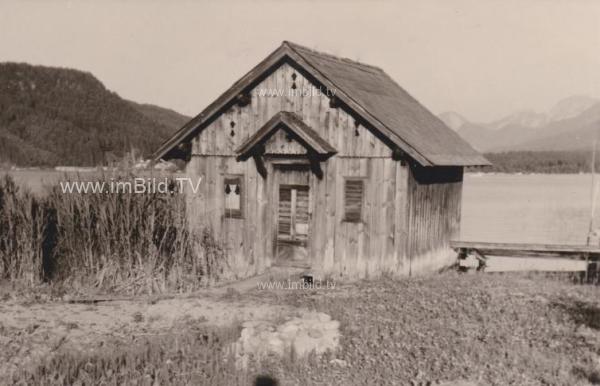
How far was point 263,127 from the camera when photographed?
14992 mm

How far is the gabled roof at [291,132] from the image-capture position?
14.3m

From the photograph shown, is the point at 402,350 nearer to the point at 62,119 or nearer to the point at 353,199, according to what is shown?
the point at 353,199

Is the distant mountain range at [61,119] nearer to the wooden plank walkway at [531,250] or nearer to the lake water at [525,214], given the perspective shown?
the lake water at [525,214]

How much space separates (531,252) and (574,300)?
13.8 ft

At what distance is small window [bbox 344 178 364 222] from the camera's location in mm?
14539

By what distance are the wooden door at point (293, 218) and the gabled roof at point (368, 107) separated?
2.18 meters

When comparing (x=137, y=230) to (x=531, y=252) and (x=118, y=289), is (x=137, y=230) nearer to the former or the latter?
(x=118, y=289)

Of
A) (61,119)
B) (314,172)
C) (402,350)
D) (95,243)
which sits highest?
(61,119)

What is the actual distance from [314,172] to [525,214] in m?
26.5

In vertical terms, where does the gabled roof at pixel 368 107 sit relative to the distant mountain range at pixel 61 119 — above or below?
below

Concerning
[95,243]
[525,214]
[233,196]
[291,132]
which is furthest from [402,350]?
[525,214]

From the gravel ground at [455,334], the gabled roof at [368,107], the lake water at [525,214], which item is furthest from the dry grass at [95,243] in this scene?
the gabled roof at [368,107]

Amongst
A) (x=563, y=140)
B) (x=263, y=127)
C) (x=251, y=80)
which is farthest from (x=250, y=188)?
(x=563, y=140)

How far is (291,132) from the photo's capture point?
14828 mm
